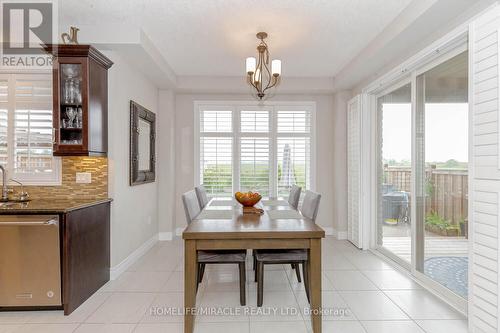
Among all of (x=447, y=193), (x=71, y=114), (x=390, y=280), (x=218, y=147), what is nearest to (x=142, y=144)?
(x=71, y=114)

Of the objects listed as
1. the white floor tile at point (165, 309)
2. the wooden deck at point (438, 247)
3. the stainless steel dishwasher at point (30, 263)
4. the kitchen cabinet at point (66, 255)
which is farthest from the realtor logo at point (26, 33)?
the wooden deck at point (438, 247)

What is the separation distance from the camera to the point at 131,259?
376cm

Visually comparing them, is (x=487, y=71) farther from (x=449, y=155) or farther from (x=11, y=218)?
(x=11, y=218)

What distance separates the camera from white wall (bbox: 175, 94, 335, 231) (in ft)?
17.1

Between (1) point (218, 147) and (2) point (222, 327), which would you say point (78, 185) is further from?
(1) point (218, 147)

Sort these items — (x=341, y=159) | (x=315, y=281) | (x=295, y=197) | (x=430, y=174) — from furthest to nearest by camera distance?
1. (x=341, y=159)
2. (x=295, y=197)
3. (x=430, y=174)
4. (x=315, y=281)

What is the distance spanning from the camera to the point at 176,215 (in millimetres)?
5230

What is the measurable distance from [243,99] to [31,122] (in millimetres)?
3159

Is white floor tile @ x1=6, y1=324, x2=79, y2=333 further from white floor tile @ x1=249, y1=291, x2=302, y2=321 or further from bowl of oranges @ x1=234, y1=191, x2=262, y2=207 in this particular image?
bowl of oranges @ x1=234, y1=191, x2=262, y2=207

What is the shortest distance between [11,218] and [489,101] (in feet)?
12.4

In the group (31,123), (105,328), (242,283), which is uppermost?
(31,123)

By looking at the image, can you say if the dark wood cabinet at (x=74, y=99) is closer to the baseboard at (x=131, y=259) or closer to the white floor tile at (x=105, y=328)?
the baseboard at (x=131, y=259)

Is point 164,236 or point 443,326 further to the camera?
point 164,236

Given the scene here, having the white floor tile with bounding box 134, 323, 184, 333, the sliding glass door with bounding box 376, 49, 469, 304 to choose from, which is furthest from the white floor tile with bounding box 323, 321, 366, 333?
the white floor tile with bounding box 134, 323, 184, 333
